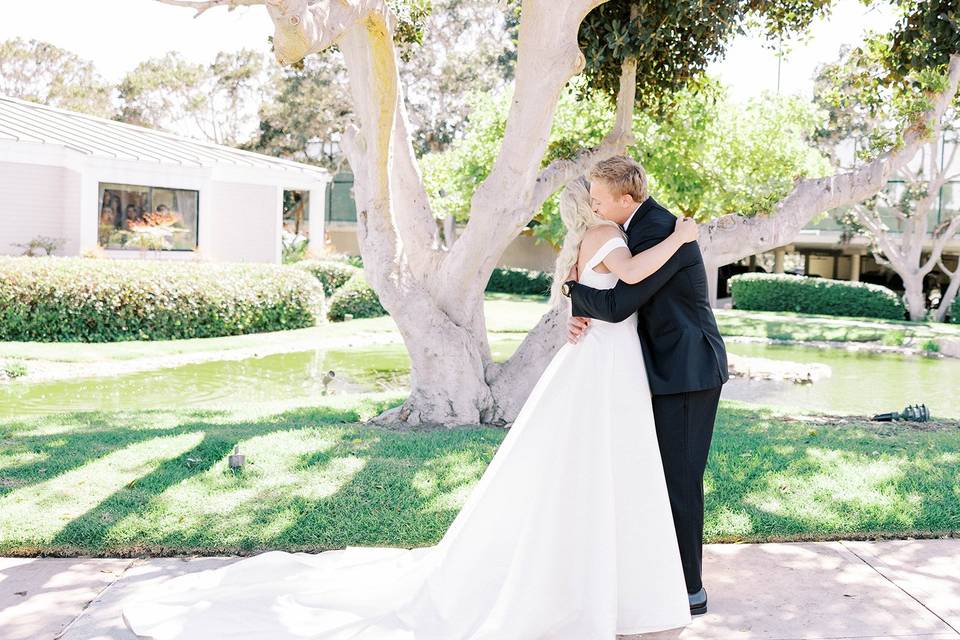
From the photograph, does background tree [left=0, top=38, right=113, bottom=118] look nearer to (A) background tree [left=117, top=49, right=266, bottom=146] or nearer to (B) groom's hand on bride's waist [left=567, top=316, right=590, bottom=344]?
(A) background tree [left=117, top=49, right=266, bottom=146]

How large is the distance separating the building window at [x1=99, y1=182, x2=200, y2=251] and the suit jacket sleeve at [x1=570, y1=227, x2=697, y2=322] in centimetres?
1996

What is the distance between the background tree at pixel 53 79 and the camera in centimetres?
4491

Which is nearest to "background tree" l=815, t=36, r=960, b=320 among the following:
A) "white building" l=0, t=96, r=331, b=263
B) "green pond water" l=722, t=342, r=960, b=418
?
"green pond water" l=722, t=342, r=960, b=418

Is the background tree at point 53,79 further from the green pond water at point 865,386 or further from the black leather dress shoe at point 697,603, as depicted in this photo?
the black leather dress shoe at point 697,603

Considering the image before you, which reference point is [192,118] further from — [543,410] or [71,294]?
[543,410]

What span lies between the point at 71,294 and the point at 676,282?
1394cm

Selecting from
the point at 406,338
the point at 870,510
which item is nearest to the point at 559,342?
the point at 406,338

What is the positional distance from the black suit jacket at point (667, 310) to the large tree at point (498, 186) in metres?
3.73

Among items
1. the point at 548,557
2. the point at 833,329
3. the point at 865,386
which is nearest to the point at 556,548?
the point at 548,557

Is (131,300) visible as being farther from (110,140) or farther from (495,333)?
(110,140)

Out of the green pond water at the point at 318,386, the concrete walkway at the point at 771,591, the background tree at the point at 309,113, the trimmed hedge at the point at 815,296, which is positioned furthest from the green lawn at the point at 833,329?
the background tree at the point at 309,113

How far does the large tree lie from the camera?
7.35 m

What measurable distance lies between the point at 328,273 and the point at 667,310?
2101cm

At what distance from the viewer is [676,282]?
386 centimetres
